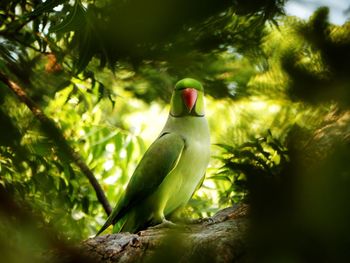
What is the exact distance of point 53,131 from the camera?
74 cm

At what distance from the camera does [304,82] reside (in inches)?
28.5

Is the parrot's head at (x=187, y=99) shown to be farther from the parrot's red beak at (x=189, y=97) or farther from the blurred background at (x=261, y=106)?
the blurred background at (x=261, y=106)

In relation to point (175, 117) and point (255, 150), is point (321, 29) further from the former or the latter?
point (175, 117)

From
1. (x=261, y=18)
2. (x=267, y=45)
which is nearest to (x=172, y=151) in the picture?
(x=267, y=45)

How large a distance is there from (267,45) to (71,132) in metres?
2.22

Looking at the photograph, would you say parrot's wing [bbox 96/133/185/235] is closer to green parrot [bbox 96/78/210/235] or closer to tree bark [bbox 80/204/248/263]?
green parrot [bbox 96/78/210/235]

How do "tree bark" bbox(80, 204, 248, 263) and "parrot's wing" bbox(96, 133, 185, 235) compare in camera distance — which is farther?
"parrot's wing" bbox(96, 133, 185, 235)

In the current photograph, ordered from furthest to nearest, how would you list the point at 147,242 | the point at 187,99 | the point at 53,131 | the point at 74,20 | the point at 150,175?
the point at 187,99 < the point at 150,175 < the point at 147,242 < the point at 74,20 < the point at 53,131

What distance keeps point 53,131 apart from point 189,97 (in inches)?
79.5

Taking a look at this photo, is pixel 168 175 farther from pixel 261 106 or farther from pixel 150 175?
pixel 261 106

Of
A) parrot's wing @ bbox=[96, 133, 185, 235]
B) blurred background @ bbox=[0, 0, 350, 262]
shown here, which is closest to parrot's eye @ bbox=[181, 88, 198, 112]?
parrot's wing @ bbox=[96, 133, 185, 235]

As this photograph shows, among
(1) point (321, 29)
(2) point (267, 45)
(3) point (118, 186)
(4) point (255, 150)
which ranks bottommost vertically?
(4) point (255, 150)

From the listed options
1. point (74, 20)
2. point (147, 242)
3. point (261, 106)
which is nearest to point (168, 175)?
point (147, 242)

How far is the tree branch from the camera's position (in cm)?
73
